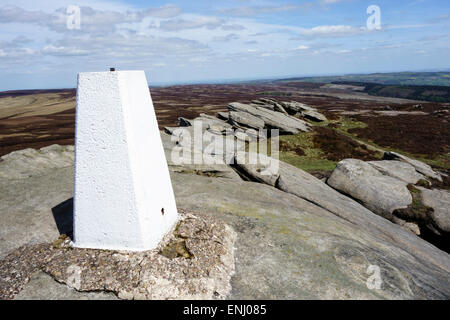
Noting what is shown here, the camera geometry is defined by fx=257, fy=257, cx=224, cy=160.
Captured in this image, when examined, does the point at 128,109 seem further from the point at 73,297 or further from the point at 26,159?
the point at 26,159

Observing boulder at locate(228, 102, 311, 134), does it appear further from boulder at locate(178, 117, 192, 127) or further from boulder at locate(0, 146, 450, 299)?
boulder at locate(0, 146, 450, 299)

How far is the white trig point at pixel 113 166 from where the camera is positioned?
23.8 ft

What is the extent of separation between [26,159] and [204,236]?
17.6 m

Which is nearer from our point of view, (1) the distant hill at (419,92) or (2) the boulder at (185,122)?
(2) the boulder at (185,122)

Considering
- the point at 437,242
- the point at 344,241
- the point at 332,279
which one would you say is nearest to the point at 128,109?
the point at 332,279

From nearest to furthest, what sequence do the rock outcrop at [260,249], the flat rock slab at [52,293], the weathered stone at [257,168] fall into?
the flat rock slab at [52,293] → the rock outcrop at [260,249] → the weathered stone at [257,168]

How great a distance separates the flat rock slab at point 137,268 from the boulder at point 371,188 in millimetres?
12748

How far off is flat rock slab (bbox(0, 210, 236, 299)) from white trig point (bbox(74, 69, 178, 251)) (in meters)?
0.47

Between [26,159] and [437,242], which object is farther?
[26,159]

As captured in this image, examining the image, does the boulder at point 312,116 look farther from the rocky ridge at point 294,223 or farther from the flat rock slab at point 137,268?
the flat rock slab at point 137,268

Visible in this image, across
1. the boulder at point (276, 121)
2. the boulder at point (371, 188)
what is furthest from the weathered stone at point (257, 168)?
the boulder at point (276, 121)

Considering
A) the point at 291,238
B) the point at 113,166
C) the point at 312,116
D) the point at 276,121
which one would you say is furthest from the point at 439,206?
the point at 312,116
